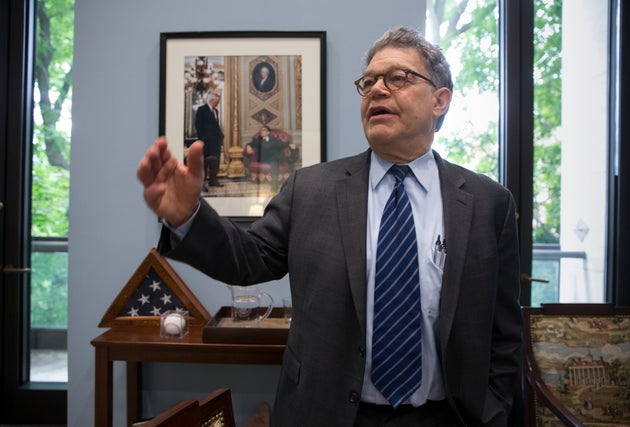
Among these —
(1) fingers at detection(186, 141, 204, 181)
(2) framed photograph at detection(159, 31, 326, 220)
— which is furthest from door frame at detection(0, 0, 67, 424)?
(1) fingers at detection(186, 141, 204, 181)

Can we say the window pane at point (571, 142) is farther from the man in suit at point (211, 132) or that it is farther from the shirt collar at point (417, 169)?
the man in suit at point (211, 132)

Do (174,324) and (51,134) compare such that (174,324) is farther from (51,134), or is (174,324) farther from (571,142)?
(571,142)

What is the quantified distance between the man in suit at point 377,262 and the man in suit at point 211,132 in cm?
98

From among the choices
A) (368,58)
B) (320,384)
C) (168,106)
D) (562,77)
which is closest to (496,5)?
(562,77)

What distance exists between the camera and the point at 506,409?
3.94 feet

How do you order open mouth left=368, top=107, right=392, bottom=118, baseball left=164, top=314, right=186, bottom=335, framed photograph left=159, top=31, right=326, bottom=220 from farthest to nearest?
framed photograph left=159, top=31, right=326, bottom=220 → baseball left=164, top=314, right=186, bottom=335 → open mouth left=368, top=107, right=392, bottom=118

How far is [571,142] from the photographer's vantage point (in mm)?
2562

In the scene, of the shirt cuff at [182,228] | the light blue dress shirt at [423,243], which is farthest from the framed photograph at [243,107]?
the shirt cuff at [182,228]

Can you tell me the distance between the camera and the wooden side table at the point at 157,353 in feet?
5.84

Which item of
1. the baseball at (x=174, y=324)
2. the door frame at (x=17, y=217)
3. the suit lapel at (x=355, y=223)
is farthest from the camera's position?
the door frame at (x=17, y=217)

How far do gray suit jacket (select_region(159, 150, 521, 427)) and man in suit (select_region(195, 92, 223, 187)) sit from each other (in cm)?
97

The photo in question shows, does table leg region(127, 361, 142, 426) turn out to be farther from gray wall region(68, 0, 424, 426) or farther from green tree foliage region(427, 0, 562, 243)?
green tree foliage region(427, 0, 562, 243)

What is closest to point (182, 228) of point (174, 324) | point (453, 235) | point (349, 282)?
point (349, 282)

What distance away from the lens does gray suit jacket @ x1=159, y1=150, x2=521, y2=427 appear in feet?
3.49
